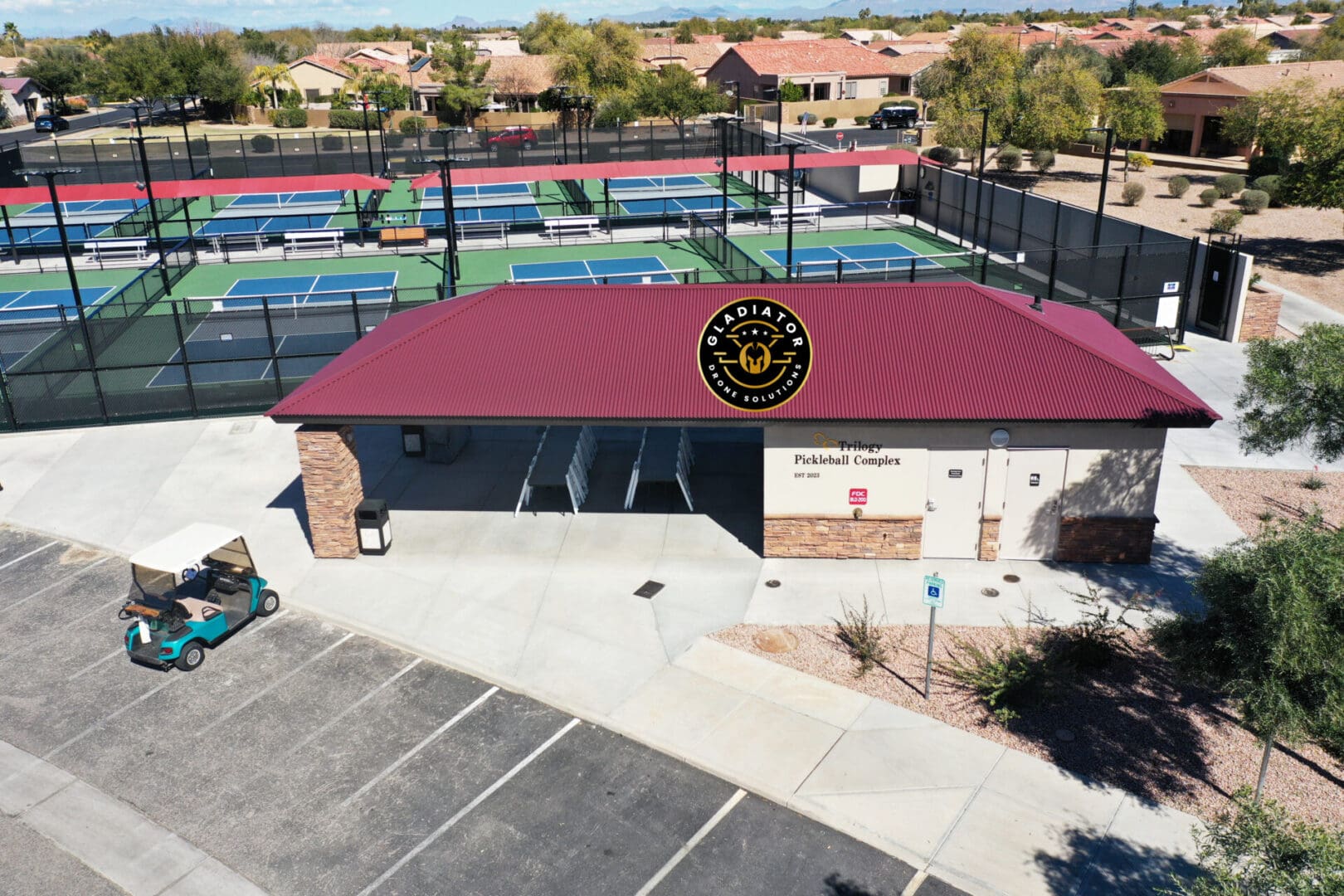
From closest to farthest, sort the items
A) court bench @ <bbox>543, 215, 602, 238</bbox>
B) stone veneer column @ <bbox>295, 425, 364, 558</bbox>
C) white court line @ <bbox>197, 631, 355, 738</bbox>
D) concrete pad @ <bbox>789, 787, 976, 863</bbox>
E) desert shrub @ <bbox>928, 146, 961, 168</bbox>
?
concrete pad @ <bbox>789, 787, 976, 863</bbox>
white court line @ <bbox>197, 631, 355, 738</bbox>
stone veneer column @ <bbox>295, 425, 364, 558</bbox>
court bench @ <bbox>543, 215, 602, 238</bbox>
desert shrub @ <bbox>928, 146, 961, 168</bbox>

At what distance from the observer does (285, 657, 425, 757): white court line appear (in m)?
13.4

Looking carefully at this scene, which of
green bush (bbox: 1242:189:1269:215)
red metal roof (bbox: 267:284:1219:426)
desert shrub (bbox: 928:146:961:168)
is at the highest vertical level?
red metal roof (bbox: 267:284:1219:426)

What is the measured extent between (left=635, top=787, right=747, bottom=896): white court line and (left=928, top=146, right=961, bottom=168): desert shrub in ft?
170

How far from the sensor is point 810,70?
287 ft

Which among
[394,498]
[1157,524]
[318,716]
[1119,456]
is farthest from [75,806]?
[1157,524]

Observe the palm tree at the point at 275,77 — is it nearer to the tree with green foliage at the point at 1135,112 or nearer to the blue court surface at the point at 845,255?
the blue court surface at the point at 845,255

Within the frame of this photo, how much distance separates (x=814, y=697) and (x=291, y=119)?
8420cm

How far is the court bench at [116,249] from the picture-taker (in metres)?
42.1

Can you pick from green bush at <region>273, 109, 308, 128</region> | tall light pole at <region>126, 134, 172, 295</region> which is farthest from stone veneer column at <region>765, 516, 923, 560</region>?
green bush at <region>273, 109, 308, 128</region>

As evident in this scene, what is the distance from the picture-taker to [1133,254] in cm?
2775

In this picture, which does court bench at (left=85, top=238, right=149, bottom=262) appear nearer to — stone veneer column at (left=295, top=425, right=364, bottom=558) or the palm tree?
stone veneer column at (left=295, top=425, right=364, bottom=558)

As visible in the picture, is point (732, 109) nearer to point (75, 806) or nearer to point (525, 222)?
point (525, 222)

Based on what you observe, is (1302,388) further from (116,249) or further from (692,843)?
(116,249)

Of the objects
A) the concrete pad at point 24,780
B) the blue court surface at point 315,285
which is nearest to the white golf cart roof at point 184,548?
the concrete pad at point 24,780
